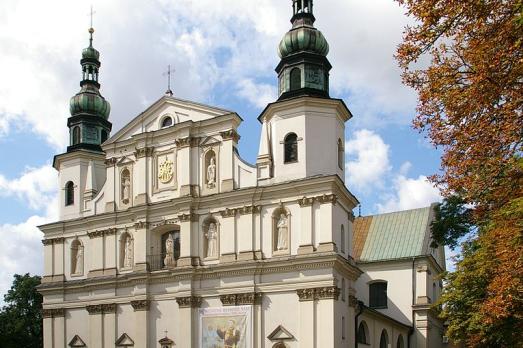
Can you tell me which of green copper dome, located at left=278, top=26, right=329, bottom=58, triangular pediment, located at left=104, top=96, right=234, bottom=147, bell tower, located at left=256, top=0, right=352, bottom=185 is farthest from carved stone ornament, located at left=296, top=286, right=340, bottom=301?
green copper dome, located at left=278, top=26, right=329, bottom=58

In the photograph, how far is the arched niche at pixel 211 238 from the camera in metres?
31.5

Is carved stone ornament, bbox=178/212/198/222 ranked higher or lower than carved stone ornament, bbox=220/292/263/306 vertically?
higher

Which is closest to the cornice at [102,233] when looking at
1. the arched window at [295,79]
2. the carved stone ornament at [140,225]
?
the carved stone ornament at [140,225]

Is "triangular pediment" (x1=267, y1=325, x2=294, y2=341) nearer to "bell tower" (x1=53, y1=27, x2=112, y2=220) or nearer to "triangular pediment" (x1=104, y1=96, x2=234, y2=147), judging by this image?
"triangular pediment" (x1=104, y1=96, x2=234, y2=147)

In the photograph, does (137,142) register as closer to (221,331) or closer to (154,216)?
(154,216)

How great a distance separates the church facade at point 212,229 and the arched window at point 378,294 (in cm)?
381

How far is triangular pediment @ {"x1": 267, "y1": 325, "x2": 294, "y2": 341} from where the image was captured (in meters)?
28.6

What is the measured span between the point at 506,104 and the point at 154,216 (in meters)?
23.4

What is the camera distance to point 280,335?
28.8 meters

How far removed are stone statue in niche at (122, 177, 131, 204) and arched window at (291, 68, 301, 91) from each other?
9772 mm

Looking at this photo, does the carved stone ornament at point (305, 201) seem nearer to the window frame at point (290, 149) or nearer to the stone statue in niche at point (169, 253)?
the window frame at point (290, 149)

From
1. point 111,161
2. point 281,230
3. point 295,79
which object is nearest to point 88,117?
point 111,161

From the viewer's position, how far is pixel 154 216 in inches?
1314

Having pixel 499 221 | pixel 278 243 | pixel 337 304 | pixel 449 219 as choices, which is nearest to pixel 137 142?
pixel 278 243
